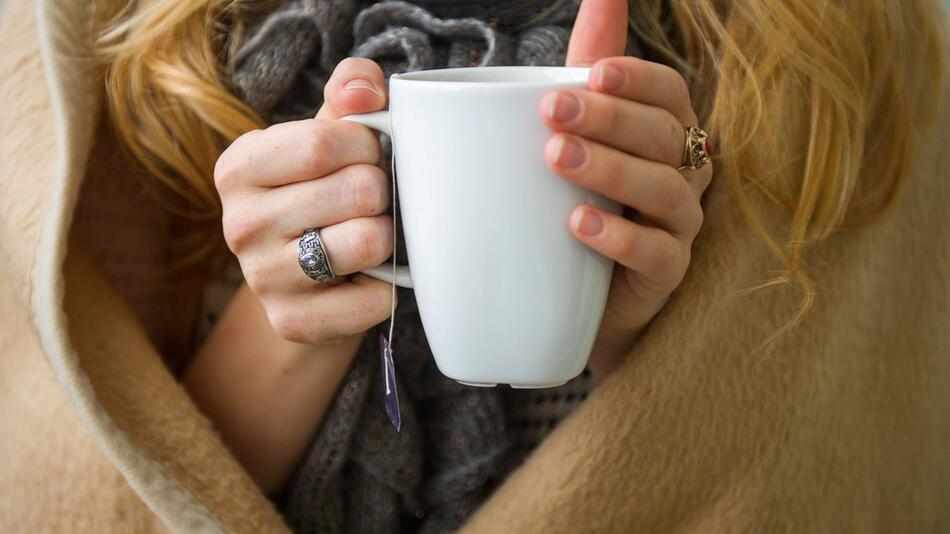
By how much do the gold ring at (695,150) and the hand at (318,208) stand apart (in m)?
0.16

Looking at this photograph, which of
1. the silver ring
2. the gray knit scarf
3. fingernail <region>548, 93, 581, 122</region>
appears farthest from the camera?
the gray knit scarf

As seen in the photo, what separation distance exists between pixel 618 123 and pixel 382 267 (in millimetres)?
155

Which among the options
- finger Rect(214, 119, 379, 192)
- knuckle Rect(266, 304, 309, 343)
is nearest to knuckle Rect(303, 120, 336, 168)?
finger Rect(214, 119, 379, 192)

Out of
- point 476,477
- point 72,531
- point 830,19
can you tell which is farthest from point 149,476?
point 830,19

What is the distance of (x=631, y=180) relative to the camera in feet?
1.39

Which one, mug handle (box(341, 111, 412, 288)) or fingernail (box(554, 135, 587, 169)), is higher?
fingernail (box(554, 135, 587, 169))

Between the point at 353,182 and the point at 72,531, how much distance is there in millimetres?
317

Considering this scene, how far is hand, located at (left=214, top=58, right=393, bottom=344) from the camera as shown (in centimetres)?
46

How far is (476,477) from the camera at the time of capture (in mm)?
633

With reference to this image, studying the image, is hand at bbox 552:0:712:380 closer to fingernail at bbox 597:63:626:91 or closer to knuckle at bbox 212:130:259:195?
fingernail at bbox 597:63:626:91

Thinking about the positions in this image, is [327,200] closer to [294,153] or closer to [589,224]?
[294,153]

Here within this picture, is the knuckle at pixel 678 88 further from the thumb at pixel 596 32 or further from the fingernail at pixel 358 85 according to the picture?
the fingernail at pixel 358 85

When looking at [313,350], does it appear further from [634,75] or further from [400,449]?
[634,75]

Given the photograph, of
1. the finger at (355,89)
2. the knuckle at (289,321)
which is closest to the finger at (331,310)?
the knuckle at (289,321)
